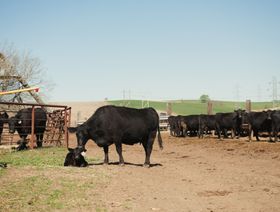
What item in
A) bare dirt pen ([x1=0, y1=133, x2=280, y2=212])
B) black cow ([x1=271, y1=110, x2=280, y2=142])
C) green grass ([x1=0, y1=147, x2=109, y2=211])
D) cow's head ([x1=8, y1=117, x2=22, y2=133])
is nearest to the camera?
green grass ([x1=0, y1=147, x2=109, y2=211])

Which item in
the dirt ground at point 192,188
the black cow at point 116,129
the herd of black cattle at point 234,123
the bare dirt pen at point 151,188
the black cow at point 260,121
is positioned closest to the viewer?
the bare dirt pen at point 151,188

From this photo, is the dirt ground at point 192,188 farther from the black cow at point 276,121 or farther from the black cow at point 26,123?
the black cow at point 276,121

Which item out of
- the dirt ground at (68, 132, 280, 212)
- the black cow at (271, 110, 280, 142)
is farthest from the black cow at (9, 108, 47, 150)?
the black cow at (271, 110, 280, 142)

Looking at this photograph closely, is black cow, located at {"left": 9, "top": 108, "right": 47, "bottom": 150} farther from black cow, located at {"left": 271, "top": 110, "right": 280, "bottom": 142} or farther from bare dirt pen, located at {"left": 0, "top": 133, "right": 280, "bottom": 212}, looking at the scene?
black cow, located at {"left": 271, "top": 110, "right": 280, "bottom": 142}

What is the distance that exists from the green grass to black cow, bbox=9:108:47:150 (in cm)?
759

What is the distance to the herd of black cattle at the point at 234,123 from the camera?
24.0 metres

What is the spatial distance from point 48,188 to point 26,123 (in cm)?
1122

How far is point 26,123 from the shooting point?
1823 centimetres

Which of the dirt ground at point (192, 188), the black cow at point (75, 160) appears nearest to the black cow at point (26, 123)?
the black cow at point (75, 160)

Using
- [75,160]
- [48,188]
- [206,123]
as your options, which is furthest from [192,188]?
[206,123]

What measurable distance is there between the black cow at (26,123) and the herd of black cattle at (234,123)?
1378 centimetres


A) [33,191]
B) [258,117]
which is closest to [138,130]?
[33,191]

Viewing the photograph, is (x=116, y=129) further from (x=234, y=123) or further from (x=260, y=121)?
(x=234, y=123)

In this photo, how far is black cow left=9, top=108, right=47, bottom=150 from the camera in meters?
17.8
